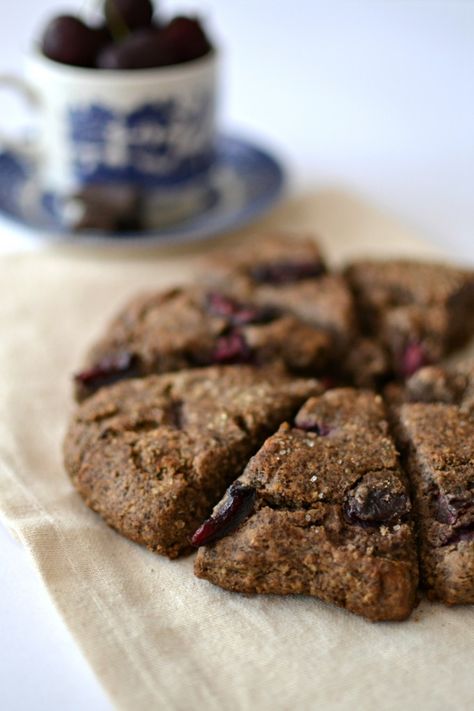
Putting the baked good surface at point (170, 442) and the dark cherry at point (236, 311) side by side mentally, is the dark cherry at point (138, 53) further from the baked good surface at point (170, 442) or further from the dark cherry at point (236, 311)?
the baked good surface at point (170, 442)

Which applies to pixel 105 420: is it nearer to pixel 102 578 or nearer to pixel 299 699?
pixel 102 578

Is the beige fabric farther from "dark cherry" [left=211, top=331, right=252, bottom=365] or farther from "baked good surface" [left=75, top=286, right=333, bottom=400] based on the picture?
"dark cherry" [left=211, top=331, right=252, bottom=365]

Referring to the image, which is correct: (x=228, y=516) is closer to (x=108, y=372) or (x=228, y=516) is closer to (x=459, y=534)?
(x=459, y=534)

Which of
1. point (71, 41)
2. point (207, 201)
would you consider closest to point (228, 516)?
point (207, 201)

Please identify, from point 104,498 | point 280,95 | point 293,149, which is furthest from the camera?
point 280,95

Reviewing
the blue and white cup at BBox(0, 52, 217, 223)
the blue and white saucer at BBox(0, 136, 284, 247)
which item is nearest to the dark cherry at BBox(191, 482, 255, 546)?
the blue and white saucer at BBox(0, 136, 284, 247)

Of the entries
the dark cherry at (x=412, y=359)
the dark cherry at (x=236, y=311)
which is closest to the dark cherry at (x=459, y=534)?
the dark cherry at (x=412, y=359)

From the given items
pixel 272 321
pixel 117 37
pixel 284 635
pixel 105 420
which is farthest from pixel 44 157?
pixel 284 635
